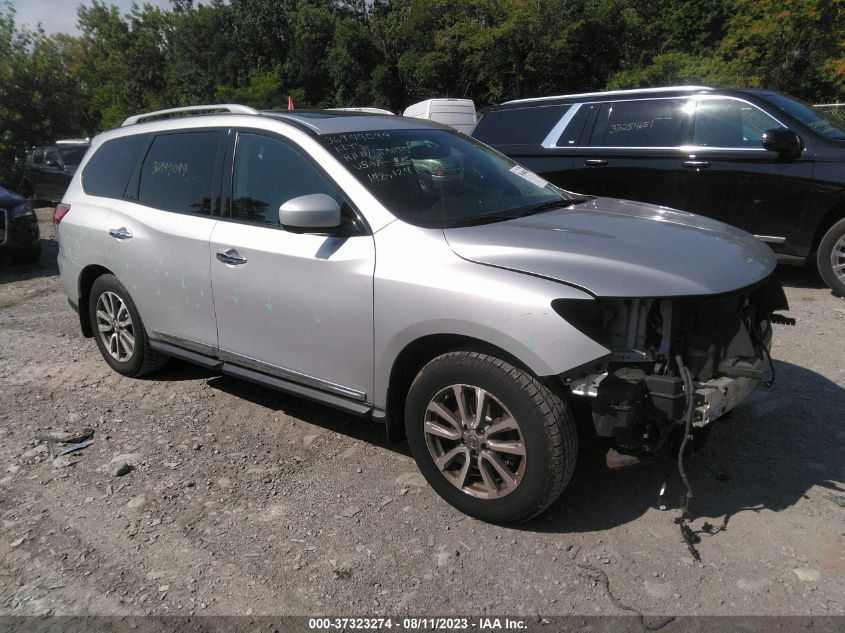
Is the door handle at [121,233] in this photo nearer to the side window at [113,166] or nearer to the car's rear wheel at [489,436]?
the side window at [113,166]

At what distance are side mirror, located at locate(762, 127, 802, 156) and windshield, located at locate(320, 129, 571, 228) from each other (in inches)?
123

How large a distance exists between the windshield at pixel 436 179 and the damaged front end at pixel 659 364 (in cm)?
93

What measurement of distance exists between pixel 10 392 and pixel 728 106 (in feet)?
21.9

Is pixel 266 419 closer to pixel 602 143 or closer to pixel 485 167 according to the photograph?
pixel 485 167

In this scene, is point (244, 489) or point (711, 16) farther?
point (711, 16)

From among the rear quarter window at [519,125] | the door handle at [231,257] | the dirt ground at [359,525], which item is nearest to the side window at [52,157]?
the rear quarter window at [519,125]

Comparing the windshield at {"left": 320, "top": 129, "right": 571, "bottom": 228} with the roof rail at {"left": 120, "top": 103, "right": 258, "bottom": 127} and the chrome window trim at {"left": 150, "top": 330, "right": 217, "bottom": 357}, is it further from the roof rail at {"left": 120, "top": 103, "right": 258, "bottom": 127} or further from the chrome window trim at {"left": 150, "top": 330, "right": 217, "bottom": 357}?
the chrome window trim at {"left": 150, "top": 330, "right": 217, "bottom": 357}

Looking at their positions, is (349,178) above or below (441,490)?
above

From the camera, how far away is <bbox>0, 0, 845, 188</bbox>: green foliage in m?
19.6

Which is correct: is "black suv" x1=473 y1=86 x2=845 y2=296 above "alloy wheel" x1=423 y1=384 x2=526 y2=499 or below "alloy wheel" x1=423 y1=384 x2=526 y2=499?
above

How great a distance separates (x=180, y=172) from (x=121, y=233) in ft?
2.09

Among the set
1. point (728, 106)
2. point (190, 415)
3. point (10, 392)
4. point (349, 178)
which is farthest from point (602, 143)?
point (10, 392)

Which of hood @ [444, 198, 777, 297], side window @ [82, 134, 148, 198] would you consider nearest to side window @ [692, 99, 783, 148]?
hood @ [444, 198, 777, 297]

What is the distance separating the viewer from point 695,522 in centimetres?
311
